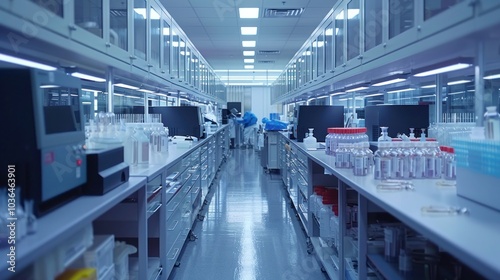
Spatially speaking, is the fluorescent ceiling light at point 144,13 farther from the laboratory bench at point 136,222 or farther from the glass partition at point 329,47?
the glass partition at point 329,47

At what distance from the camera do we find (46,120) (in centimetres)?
126

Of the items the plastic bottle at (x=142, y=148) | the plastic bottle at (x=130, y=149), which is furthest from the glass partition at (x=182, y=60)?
the plastic bottle at (x=130, y=149)

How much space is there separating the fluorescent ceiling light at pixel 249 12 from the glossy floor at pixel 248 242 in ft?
9.75

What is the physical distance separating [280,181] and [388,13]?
4.63m

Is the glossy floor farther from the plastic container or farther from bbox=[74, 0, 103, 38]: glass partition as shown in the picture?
bbox=[74, 0, 103, 38]: glass partition

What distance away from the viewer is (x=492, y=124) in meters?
1.49

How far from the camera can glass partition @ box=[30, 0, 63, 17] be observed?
1590 millimetres

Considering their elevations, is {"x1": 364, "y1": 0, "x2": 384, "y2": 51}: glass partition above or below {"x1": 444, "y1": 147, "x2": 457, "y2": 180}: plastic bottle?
above

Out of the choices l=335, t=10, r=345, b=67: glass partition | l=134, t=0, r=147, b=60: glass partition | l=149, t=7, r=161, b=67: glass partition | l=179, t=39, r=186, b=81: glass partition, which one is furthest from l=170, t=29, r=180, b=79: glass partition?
l=335, t=10, r=345, b=67: glass partition

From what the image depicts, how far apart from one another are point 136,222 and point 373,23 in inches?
81.2

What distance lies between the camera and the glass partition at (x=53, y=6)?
5.22 ft

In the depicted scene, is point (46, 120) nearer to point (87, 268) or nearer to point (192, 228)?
point (87, 268)

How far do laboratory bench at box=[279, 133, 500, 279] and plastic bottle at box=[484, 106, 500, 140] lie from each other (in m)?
0.28

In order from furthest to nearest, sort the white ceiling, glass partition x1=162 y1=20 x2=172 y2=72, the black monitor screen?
the white ceiling, glass partition x1=162 y1=20 x2=172 y2=72, the black monitor screen
